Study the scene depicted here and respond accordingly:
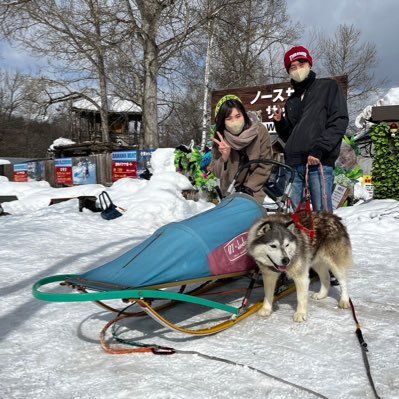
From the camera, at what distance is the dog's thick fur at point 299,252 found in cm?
262

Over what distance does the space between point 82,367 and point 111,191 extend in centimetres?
829

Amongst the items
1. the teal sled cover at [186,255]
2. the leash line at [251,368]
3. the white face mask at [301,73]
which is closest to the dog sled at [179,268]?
the teal sled cover at [186,255]

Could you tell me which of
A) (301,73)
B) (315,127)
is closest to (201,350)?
(315,127)

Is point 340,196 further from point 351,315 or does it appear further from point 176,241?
point 176,241

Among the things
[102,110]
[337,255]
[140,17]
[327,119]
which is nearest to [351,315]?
[337,255]

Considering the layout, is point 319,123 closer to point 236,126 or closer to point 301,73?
point 301,73

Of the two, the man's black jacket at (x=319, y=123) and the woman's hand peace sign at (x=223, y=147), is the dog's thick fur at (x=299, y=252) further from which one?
the woman's hand peace sign at (x=223, y=147)

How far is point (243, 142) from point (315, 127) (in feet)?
2.11

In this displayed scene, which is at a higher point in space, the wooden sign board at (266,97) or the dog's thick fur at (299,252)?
the wooden sign board at (266,97)

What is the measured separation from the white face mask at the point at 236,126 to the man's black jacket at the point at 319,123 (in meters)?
0.51

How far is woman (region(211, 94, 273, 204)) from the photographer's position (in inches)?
137

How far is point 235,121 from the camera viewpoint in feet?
11.4

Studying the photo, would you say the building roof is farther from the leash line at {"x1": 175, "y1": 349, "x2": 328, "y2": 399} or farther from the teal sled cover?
the leash line at {"x1": 175, "y1": 349, "x2": 328, "y2": 399}

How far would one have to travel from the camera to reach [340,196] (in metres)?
9.17
